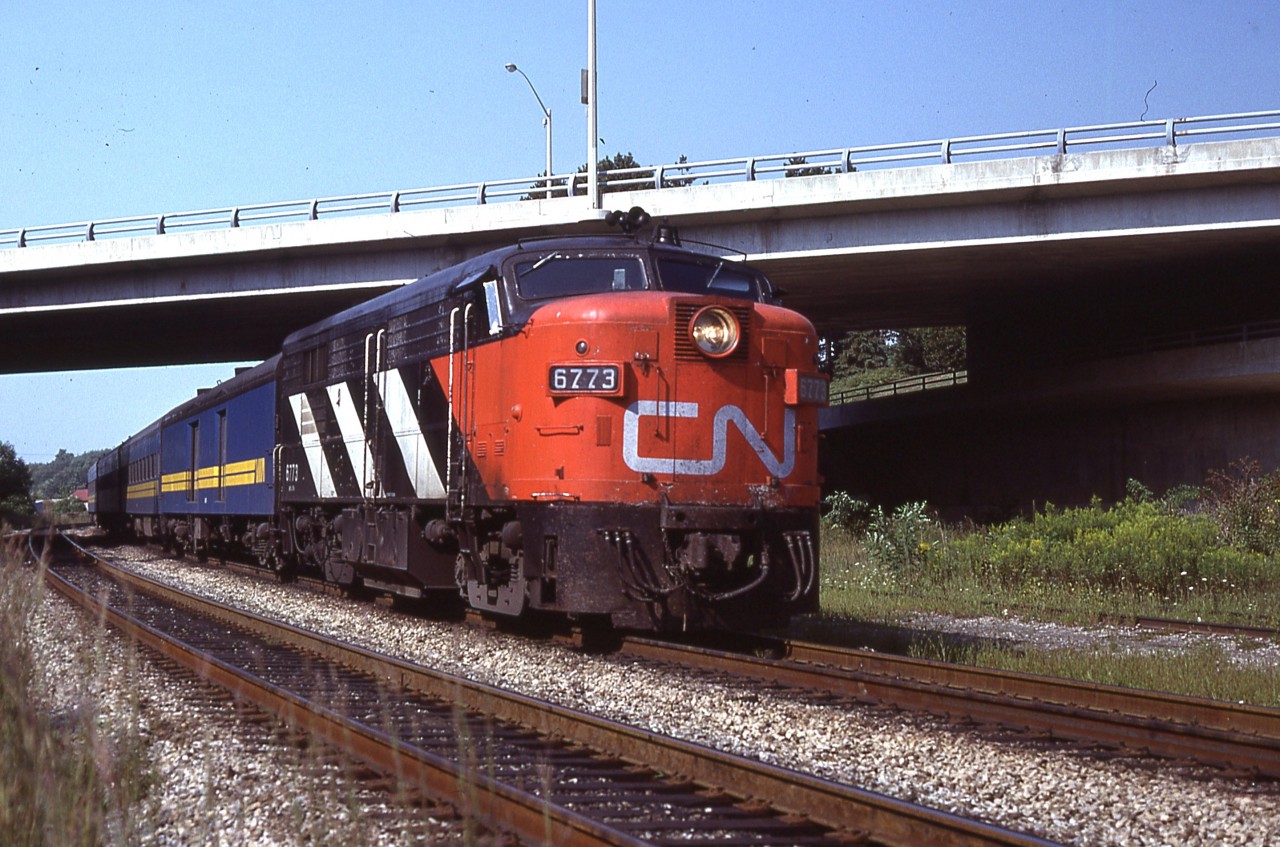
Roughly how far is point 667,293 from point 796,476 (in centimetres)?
191

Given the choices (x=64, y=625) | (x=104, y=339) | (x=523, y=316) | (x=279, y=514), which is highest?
(x=104, y=339)

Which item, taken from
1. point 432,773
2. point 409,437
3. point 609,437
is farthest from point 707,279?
point 432,773

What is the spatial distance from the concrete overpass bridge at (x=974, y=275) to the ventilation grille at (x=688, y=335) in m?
15.1

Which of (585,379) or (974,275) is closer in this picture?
(585,379)

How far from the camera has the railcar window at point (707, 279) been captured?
11.0 m

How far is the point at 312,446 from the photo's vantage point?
650 inches

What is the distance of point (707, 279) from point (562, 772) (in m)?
5.94

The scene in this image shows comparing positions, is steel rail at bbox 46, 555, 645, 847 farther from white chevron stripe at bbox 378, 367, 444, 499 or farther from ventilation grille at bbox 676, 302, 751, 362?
ventilation grille at bbox 676, 302, 751, 362

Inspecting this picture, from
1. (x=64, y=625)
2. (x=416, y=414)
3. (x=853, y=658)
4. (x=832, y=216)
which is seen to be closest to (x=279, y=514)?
(x=64, y=625)

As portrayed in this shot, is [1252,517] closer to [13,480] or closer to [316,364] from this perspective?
[316,364]

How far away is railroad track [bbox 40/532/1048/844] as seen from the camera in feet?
16.1

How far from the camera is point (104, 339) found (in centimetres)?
3825

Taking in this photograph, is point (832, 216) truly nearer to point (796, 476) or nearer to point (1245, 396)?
point (1245, 396)

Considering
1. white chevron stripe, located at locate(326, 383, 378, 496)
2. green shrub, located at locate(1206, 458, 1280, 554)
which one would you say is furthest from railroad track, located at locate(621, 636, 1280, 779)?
green shrub, located at locate(1206, 458, 1280, 554)
